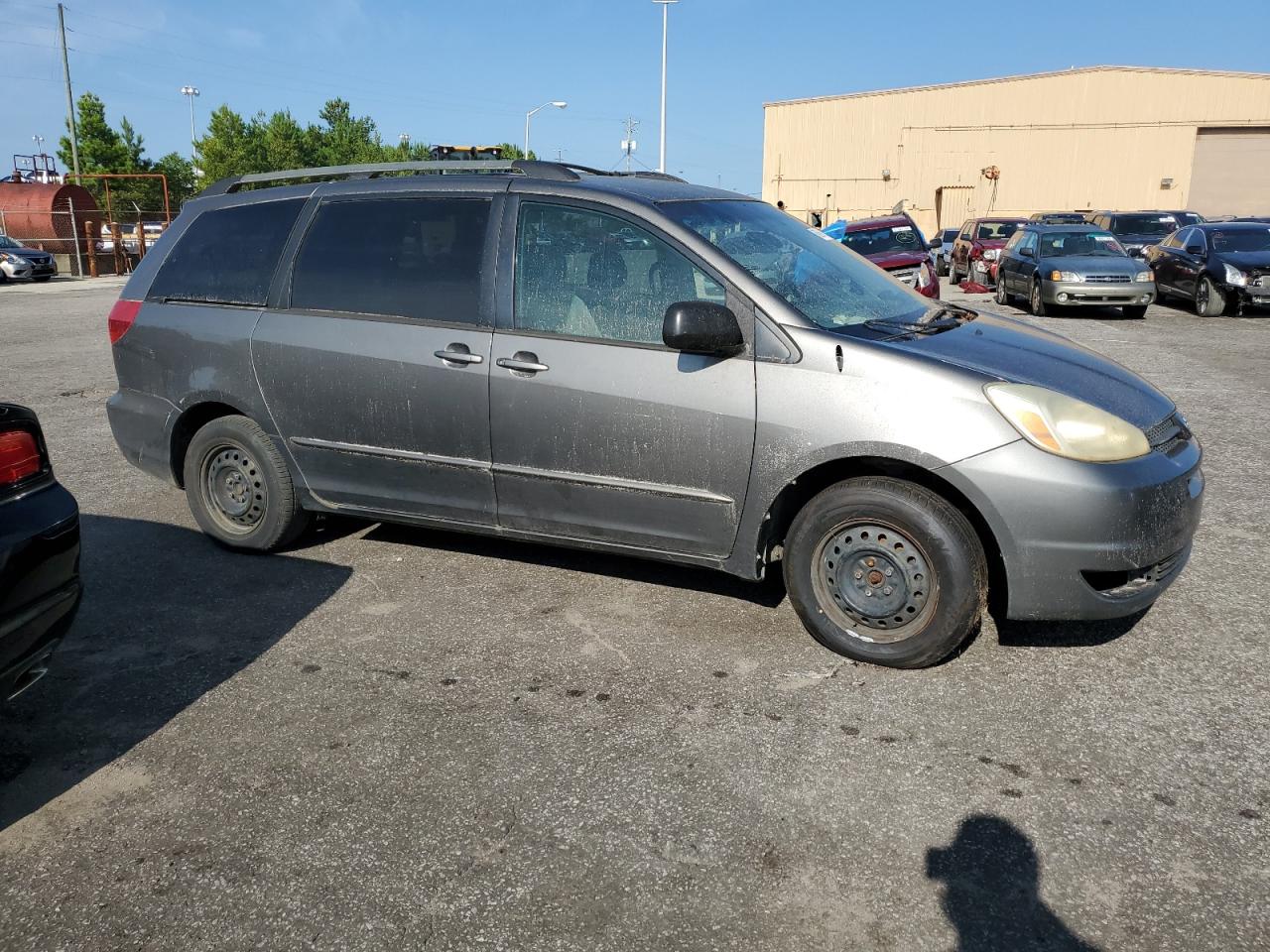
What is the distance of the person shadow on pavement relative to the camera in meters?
2.43

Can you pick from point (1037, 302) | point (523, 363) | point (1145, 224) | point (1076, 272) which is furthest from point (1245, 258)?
point (523, 363)

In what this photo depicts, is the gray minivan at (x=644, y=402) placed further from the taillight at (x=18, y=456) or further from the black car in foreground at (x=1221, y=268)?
the black car in foreground at (x=1221, y=268)

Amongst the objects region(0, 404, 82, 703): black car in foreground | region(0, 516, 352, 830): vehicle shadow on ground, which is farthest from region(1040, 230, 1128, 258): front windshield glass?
region(0, 404, 82, 703): black car in foreground

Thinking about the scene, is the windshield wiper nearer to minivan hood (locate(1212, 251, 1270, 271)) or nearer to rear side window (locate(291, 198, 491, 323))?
rear side window (locate(291, 198, 491, 323))

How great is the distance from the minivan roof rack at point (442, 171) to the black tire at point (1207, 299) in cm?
1528

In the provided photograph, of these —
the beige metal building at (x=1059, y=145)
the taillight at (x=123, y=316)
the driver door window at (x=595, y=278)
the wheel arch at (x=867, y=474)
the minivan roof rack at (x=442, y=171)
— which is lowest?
the wheel arch at (x=867, y=474)

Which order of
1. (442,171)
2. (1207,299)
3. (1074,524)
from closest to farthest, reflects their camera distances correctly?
(1074,524), (442,171), (1207,299)

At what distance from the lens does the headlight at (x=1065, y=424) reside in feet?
11.6

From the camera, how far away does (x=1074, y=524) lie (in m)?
3.50

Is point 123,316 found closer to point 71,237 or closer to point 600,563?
point 600,563

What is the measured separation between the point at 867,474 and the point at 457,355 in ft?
5.83

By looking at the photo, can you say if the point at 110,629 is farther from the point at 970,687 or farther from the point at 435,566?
the point at 970,687

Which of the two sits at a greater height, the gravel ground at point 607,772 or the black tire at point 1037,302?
the black tire at point 1037,302

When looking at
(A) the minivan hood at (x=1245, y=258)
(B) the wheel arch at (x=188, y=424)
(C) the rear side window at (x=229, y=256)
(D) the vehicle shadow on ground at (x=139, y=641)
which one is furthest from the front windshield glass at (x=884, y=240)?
(D) the vehicle shadow on ground at (x=139, y=641)
